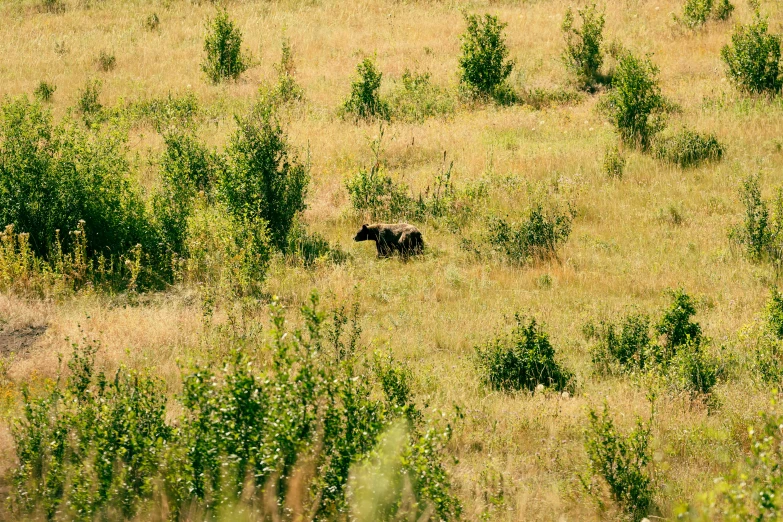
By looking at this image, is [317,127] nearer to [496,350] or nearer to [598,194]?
[598,194]

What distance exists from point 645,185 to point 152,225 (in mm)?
8275

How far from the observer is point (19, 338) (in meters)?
9.06

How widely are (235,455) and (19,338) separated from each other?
4.80m

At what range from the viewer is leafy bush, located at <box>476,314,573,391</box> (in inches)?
325

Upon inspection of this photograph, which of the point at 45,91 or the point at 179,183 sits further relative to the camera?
the point at 45,91

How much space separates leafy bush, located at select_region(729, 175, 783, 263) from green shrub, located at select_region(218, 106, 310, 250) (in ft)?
21.6

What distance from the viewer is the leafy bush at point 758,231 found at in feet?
36.4

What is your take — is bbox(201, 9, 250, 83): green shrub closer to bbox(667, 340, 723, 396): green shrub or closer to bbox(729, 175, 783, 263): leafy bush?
bbox(729, 175, 783, 263): leafy bush

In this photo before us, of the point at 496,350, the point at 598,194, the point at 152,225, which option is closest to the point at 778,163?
the point at 598,194

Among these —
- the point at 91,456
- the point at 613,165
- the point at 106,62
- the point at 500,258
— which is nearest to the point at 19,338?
the point at 91,456

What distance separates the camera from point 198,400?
5.74 m

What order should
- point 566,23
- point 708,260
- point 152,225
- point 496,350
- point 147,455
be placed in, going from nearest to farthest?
point 147,455
point 496,350
point 708,260
point 152,225
point 566,23

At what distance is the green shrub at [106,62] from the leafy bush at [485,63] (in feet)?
36.1

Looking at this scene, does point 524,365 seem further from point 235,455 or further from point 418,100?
point 418,100
